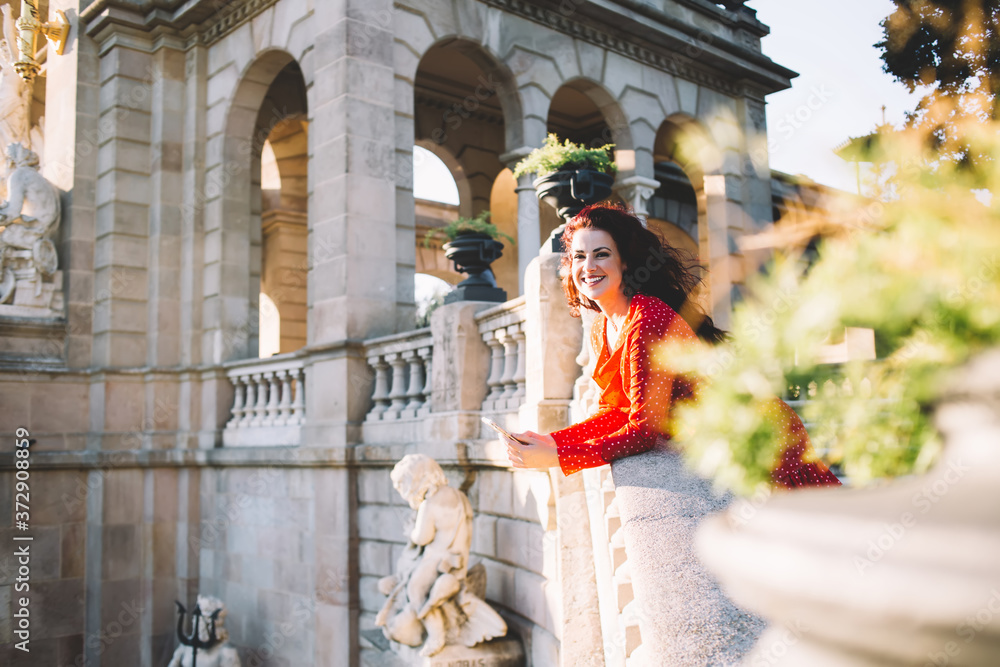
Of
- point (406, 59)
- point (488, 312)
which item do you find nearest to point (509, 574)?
point (488, 312)

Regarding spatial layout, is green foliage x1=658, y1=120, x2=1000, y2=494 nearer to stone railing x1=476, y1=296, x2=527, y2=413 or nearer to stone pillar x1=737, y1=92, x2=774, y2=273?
stone railing x1=476, y1=296, x2=527, y2=413

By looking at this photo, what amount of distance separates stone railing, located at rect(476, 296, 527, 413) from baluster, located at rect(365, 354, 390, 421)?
6.18ft

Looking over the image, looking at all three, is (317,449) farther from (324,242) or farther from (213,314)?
(213,314)

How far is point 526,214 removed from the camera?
1075 cm

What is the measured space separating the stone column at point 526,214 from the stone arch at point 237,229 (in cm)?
349

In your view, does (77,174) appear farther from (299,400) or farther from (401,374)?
(401,374)

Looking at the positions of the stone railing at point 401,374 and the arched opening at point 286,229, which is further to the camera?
the arched opening at point 286,229

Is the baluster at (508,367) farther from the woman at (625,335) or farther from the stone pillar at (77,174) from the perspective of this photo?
the stone pillar at (77,174)

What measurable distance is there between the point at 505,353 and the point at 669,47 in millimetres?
7845

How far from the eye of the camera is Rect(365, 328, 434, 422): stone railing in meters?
7.67

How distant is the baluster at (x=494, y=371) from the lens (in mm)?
6598

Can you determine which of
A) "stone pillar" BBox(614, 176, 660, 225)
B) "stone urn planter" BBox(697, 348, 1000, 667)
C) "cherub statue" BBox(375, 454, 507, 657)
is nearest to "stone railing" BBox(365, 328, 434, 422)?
"cherub statue" BBox(375, 454, 507, 657)

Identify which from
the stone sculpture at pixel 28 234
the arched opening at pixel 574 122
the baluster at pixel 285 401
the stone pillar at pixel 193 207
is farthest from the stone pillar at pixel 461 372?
the stone sculpture at pixel 28 234

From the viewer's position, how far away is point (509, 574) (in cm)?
625
